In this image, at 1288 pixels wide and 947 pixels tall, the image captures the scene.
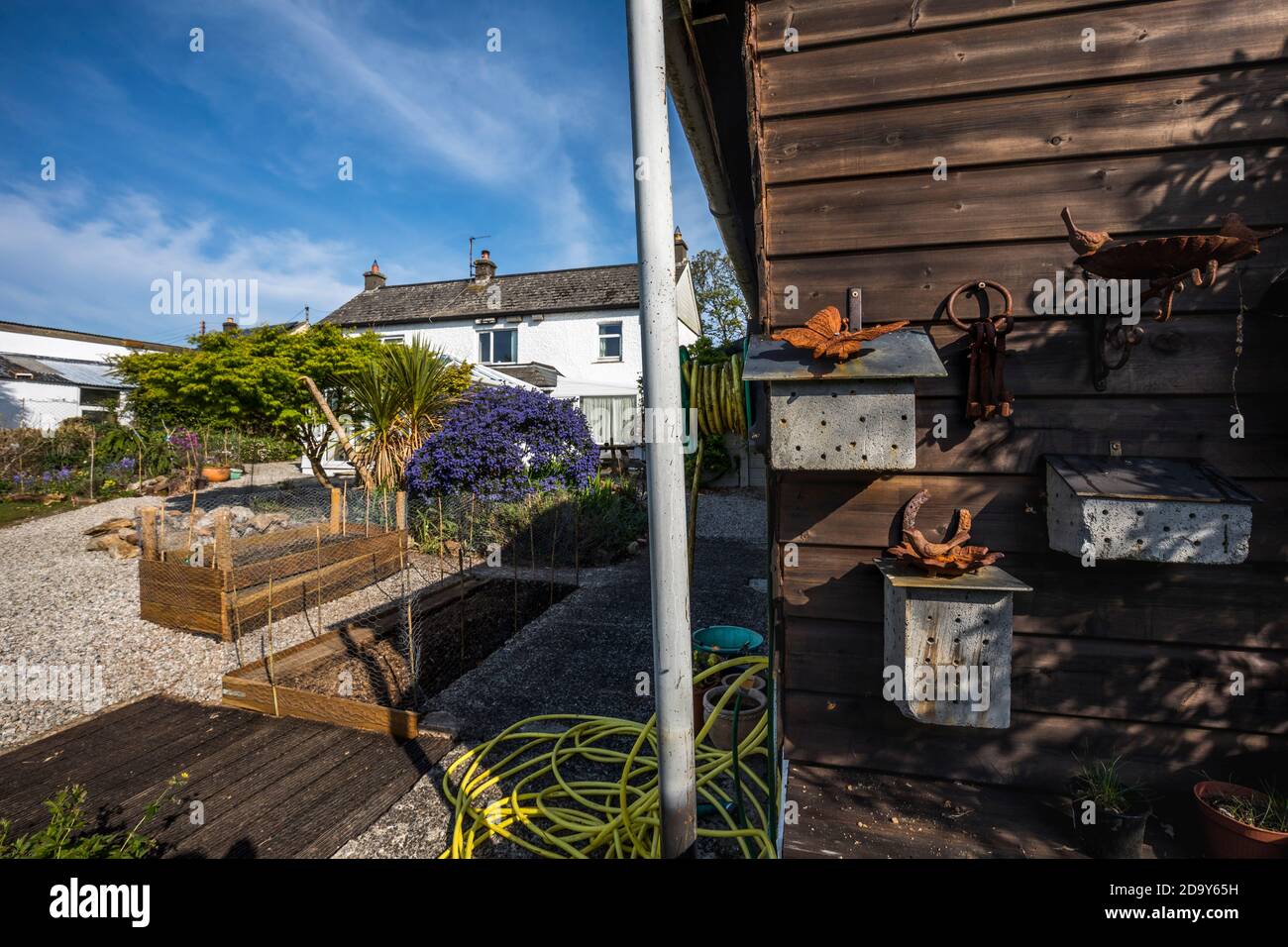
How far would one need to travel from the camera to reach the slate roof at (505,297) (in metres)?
18.3

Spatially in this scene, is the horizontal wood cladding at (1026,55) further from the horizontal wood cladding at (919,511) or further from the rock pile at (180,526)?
the rock pile at (180,526)

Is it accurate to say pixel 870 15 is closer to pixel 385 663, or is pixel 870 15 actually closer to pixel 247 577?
pixel 385 663

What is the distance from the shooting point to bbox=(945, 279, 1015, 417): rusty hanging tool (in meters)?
1.73

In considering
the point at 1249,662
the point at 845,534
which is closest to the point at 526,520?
the point at 845,534

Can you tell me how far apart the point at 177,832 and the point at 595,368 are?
53.3 ft

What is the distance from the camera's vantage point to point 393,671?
446cm

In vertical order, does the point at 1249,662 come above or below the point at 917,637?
below

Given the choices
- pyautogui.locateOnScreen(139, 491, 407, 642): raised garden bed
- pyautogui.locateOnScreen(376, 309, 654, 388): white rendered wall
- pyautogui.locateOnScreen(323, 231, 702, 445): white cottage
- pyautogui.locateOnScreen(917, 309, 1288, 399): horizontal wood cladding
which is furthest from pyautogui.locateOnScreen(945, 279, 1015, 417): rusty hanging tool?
pyautogui.locateOnScreen(376, 309, 654, 388): white rendered wall

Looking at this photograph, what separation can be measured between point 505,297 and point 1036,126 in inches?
775

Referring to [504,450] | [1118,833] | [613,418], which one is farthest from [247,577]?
[613,418]

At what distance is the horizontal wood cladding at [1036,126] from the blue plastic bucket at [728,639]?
9.14 ft

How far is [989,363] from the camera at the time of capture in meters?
1.75

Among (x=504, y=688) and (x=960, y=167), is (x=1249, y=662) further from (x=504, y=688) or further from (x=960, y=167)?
(x=504, y=688)

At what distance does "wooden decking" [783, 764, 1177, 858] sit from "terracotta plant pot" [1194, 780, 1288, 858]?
0.12 m
